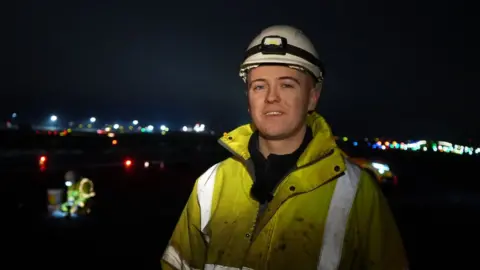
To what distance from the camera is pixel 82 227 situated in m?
12.0

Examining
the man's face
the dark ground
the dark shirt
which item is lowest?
the dark ground

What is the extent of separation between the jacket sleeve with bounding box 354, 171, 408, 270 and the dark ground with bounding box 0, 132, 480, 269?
639cm

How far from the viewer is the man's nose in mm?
2816

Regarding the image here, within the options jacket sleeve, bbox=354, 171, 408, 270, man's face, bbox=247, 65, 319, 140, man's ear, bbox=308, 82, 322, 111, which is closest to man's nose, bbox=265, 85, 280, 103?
man's face, bbox=247, 65, 319, 140

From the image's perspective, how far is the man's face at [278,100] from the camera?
284cm

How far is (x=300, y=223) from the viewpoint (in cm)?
260

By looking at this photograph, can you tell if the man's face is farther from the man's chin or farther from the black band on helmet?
the black band on helmet

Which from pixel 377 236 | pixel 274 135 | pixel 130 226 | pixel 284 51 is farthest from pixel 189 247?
pixel 130 226

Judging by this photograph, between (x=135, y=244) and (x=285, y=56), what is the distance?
8.20 m

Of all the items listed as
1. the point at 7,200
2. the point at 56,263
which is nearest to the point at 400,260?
the point at 56,263

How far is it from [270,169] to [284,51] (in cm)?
79

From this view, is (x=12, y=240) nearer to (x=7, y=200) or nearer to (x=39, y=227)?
(x=39, y=227)

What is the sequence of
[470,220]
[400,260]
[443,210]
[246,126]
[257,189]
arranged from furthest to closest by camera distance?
[443,210]
[470,220]
[246,126]
[257,189]
[400,260]

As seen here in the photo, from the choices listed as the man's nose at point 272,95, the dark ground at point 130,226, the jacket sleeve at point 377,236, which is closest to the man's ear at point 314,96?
the man's nose at point 272,95
